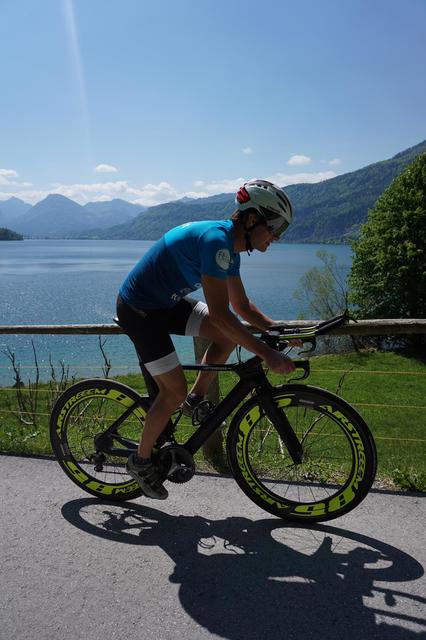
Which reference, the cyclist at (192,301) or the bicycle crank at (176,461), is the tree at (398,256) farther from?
the bicycle crank at (176,461)

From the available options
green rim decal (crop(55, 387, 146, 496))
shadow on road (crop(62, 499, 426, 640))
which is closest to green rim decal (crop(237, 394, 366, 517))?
shadow on road (crop(62, 499, 426, 640))

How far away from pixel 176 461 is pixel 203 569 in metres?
0.74

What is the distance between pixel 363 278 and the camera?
125ft

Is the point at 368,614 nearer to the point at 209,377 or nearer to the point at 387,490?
the point at 387,490

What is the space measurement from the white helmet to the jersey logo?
36 centimetres

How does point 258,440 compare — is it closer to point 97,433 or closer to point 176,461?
point 176,461

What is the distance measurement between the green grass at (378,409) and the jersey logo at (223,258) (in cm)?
151

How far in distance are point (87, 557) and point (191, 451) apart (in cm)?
89

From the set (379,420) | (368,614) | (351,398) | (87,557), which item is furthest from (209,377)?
(351,398)

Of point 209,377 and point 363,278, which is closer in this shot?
point 209,377

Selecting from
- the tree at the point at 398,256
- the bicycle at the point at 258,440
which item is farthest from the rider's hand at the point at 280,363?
the tree at the point at 398,256

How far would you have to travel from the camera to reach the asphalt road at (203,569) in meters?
2.40

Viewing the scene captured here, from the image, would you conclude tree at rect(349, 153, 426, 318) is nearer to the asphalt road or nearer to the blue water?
the blue water

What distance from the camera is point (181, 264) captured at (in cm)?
310
